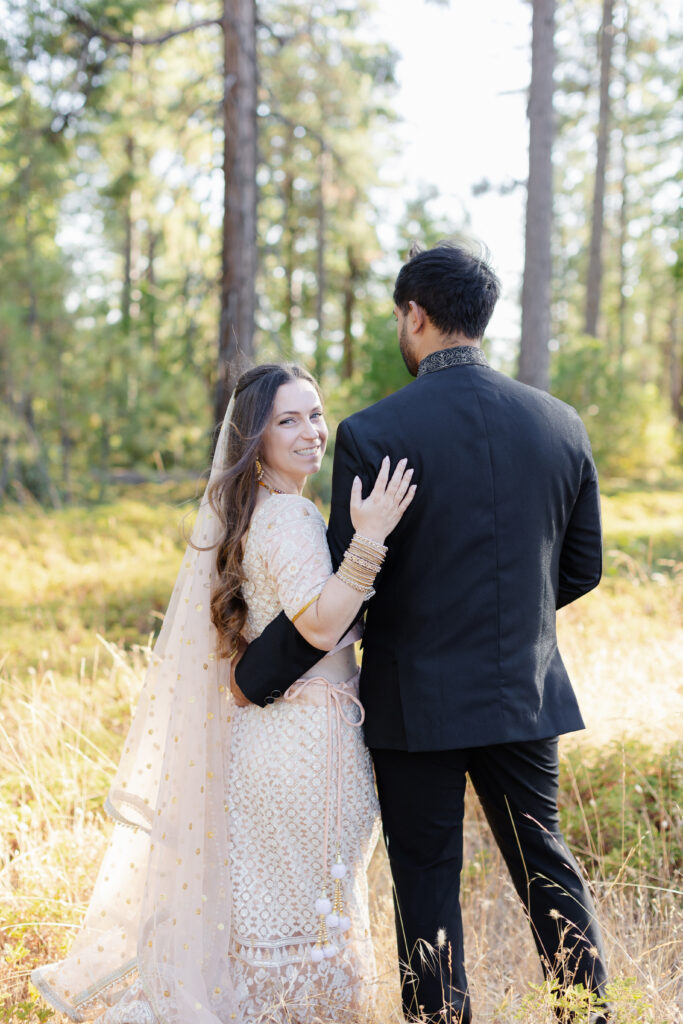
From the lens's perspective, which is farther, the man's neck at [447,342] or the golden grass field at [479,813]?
the golden grass field at [479,813]

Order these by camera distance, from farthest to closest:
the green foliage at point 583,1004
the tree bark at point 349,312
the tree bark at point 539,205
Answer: the tree bark at point 349,312 < the tree bark at point 539,205 < the green foliage at point 583,1004

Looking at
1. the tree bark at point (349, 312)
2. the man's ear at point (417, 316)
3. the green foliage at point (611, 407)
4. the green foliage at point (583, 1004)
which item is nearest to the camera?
the green foliage at point (583, 1004)

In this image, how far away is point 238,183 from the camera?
8.55 meters

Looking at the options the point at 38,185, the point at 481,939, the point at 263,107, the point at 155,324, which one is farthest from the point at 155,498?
the point at 481,939

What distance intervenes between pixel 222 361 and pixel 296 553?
6.64m

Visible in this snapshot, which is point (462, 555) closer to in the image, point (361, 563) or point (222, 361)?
point (361, 563)

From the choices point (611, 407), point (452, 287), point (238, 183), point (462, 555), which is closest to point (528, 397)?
point (452, 287)

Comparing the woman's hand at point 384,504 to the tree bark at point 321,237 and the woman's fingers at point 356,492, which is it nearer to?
the woman's fingers at point 356,492

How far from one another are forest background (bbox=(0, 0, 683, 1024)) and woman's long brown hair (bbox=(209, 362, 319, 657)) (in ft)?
0.85

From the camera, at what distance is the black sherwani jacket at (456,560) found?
7.66 ft

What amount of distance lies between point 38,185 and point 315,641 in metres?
13.3

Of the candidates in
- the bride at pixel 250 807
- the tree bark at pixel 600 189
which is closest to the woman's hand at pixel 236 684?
the bride at pixel 250 807

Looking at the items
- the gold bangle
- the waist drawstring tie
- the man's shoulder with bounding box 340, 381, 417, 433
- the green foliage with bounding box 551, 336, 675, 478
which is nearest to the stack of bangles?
the gold bangle

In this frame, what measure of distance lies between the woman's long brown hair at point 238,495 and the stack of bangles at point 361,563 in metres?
0.48
